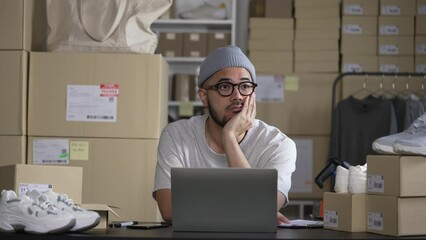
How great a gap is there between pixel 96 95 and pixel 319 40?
65.4 inches

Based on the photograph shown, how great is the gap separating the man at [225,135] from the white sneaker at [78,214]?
24.3 inches

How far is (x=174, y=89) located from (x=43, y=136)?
1.42 m

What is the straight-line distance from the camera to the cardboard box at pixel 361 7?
15.5 ft

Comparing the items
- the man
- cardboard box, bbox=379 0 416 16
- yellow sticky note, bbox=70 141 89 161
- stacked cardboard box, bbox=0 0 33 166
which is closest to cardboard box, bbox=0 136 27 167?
stacked cardboard box, bbox=0 0 33 166

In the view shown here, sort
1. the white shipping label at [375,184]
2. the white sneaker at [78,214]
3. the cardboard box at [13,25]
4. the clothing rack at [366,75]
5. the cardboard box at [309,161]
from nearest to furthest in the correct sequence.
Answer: the white sneaker at [78,214], the white shipping label at [375,184], the cardboard box at [13,25], the clothing rack at [366,75], the cardboard box at [309,161]

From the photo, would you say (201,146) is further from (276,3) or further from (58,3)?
(276,3)

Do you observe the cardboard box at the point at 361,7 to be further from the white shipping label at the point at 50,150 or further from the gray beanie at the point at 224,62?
the gray beanie at the point at 224,62

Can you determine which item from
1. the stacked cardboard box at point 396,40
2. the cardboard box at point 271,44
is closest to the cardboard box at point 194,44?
the cardboard box at point 271,44

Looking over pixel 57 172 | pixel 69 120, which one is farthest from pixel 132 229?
pixel 69 120

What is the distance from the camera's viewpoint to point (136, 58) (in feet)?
11.7

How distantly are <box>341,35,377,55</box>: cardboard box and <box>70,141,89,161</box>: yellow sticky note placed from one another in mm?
1856

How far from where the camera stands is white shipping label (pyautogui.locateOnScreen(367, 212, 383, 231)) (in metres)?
2.01

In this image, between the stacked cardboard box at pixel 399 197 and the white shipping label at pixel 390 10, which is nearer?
the stacked cardboard box at pixel 399 197

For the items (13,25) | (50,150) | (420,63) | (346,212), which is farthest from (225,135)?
(420,63)
